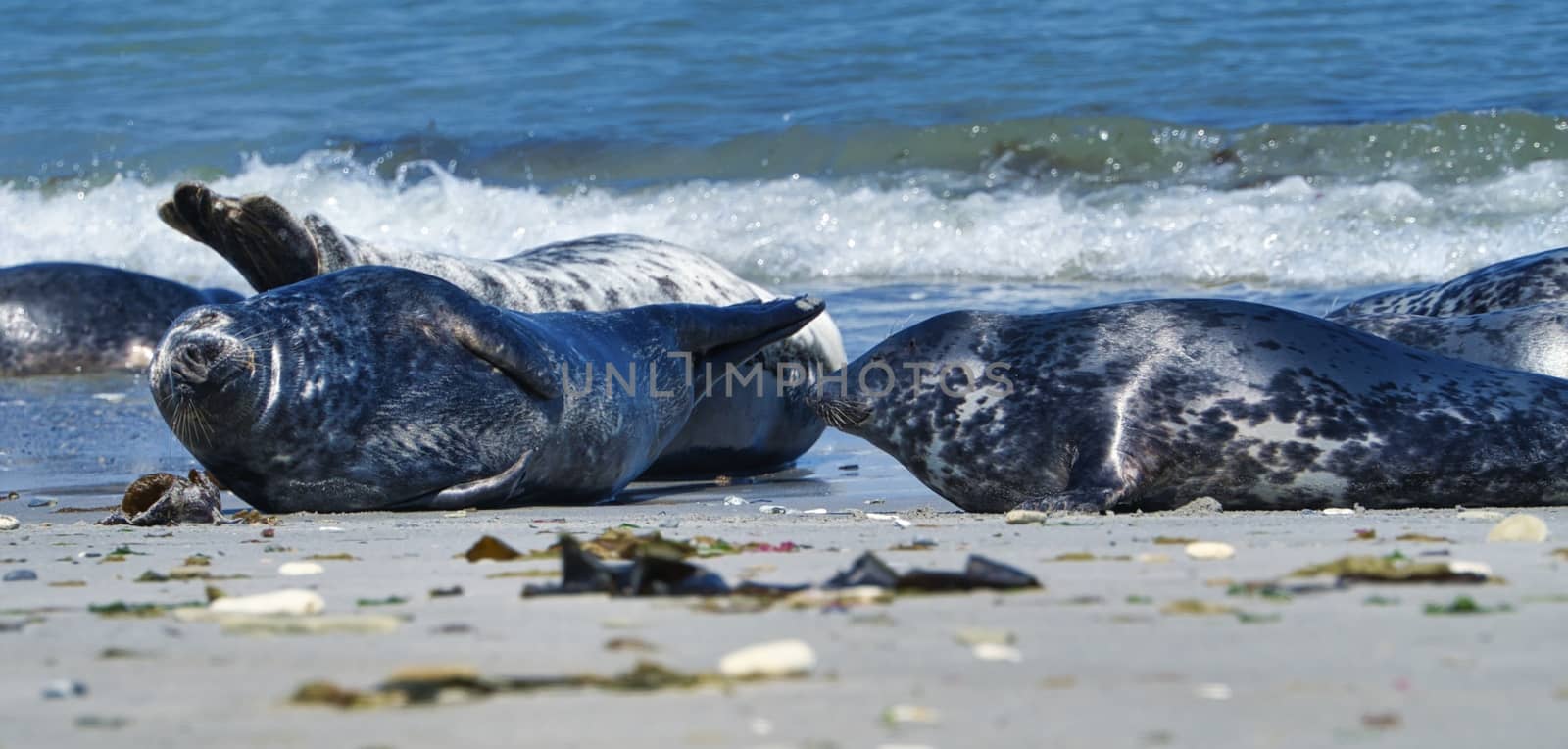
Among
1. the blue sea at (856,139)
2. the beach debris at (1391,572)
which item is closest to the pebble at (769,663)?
the beach debris at (1391,572)

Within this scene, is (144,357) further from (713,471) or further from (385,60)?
(385,60)

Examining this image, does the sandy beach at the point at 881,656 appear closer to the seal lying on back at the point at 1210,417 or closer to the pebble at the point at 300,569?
the pebble at the point at 300,569

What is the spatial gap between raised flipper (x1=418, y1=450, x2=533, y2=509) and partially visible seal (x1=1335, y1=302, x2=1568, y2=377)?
2.82m

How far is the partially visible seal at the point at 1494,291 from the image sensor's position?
719cm

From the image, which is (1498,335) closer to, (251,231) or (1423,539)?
(1423,539)

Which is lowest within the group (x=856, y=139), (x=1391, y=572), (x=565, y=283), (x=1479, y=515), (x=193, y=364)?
(x=1479, y=515)

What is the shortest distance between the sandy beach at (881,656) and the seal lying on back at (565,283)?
3472 millimetres

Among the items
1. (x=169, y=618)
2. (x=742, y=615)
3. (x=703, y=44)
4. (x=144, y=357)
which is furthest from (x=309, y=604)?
(x=703, y=44)

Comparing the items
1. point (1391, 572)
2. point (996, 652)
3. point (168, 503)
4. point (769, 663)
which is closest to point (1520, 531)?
point (1391, 572)

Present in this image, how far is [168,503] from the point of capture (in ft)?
15.9

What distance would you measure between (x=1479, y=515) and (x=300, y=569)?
267 cm

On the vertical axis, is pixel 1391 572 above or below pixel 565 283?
below

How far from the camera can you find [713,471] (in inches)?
280

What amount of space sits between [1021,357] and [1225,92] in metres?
12.3
